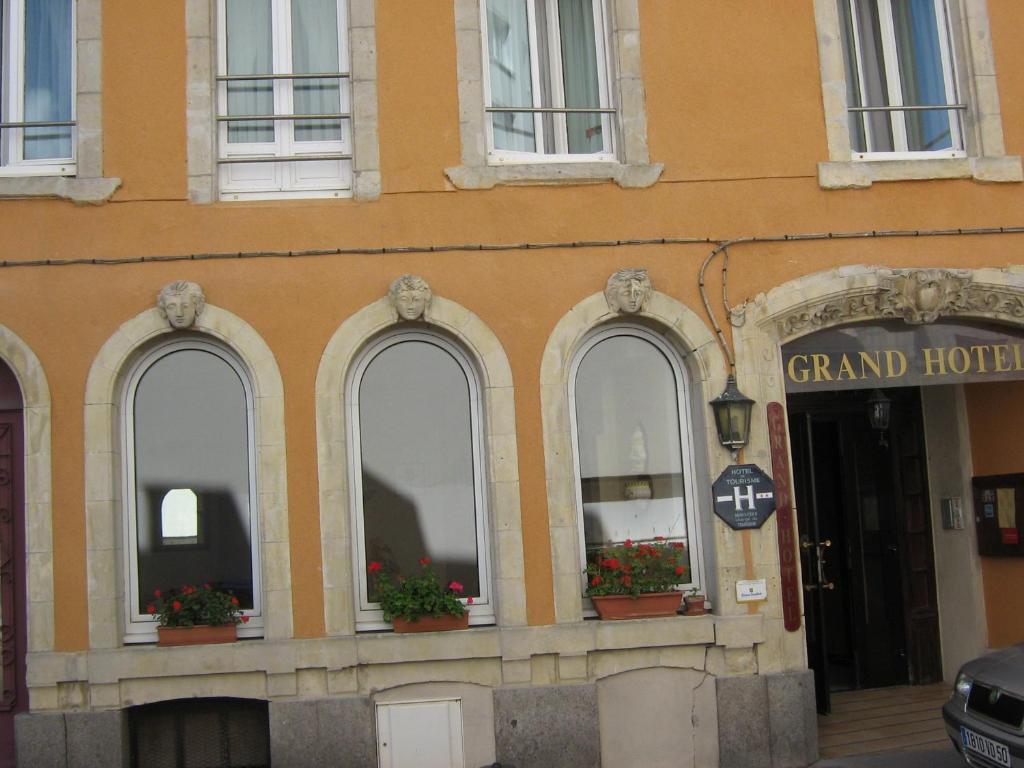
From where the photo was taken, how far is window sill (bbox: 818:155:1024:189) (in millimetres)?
8383

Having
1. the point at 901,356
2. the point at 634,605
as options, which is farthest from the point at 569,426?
the point at 901,356

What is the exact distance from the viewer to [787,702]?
787 cm

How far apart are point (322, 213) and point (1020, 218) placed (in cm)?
534

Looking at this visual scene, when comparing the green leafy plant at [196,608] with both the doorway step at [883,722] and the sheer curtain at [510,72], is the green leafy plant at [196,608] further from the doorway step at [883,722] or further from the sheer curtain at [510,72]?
the doorway step at [883,722]

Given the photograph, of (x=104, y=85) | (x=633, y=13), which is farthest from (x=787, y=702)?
(x=104, y=85)

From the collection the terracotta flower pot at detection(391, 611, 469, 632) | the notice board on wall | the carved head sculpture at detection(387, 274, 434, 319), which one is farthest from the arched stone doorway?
the terracotta flower pot at detection(391, 611, 469, 632)

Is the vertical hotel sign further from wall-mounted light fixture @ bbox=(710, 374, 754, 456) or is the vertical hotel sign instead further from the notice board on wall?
the notice board on wall

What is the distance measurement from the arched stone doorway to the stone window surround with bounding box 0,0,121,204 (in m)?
4.84

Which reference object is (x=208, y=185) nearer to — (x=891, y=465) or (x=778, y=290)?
(x=778, y=290)

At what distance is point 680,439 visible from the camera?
8.41 m

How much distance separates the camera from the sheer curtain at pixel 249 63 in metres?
8.34

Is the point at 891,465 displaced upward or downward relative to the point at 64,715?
upward

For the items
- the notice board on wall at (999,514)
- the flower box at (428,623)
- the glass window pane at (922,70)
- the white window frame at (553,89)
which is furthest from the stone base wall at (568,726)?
the glass window pane at (922,70)

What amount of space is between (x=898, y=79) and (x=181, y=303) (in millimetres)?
5909
